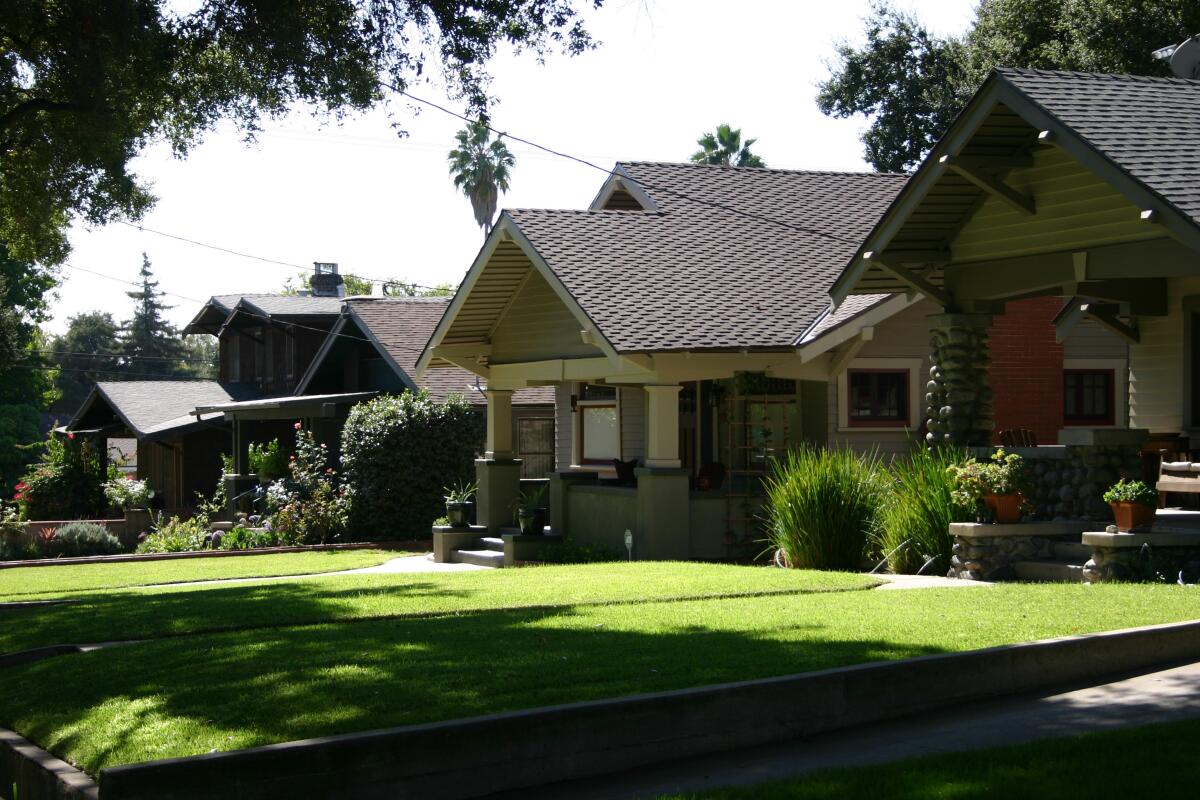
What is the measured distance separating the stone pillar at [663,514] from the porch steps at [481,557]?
3.67 metres

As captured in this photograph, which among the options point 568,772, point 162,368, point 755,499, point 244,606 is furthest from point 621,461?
point 162,368

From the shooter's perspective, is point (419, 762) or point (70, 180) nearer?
point (419, 762)

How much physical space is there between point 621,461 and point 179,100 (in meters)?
9.80

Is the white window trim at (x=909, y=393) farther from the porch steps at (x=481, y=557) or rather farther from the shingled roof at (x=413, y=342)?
the shingled roof at (x=413, y=342)

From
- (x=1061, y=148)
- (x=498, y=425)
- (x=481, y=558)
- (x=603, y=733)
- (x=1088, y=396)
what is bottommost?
(x=481, y=558)

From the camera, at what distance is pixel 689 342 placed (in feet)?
62.3

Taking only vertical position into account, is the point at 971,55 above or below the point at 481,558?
A: above

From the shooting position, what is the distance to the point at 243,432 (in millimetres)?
39625

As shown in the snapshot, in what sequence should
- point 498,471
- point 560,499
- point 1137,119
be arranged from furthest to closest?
point 498,471
point 560,499
point 1137,119

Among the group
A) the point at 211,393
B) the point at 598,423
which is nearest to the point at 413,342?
the point at 598,423

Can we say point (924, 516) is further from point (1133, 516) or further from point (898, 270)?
point (898, 270)

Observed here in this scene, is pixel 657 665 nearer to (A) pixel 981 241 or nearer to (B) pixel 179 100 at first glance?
(A) pixel 981 241

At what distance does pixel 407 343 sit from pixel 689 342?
15.9 metres

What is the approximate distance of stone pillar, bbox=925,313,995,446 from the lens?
16.7 meters
